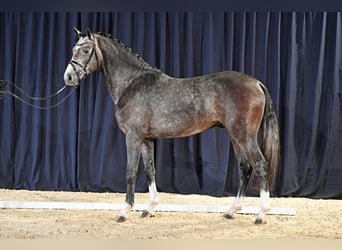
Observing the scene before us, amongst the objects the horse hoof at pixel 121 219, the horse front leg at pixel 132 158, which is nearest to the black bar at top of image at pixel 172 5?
the horse front leg at pixel 132 158

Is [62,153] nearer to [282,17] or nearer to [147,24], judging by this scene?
[147,24]

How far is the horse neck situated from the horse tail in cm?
121

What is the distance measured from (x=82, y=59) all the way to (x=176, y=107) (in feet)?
3.16

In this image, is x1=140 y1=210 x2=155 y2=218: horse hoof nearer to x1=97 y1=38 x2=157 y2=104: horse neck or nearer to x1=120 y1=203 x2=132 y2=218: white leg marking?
x1=120 y1=203 x2=132 y2=218: white leg marking

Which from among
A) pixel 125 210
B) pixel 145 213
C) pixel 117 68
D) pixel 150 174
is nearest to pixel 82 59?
pixel 117 68

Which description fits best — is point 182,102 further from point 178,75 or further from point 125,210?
point 178,75

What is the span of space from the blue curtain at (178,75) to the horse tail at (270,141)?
4.55ft

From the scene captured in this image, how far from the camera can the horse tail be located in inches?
171

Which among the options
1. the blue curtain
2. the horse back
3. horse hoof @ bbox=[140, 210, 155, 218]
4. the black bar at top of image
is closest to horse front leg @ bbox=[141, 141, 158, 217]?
horse hoof @ bbox=[140, 210, 155, 218]

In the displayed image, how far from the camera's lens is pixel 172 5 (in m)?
5.80

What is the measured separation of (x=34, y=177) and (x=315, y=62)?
3637 millimetres

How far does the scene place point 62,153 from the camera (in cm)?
603

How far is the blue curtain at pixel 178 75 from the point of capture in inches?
225

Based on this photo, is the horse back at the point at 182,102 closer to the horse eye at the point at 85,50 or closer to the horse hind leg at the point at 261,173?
the horse hind leg at the point at 261,173
